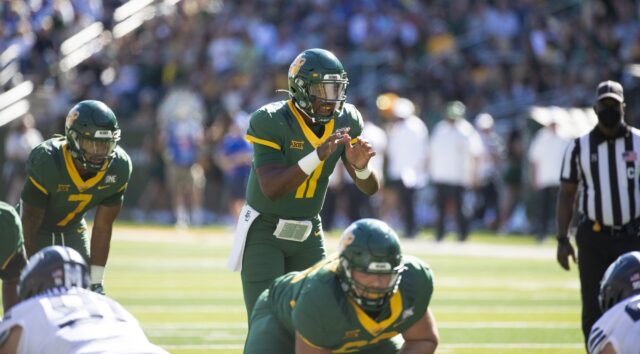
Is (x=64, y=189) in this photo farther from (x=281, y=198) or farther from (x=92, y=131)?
(x=281, y=198)

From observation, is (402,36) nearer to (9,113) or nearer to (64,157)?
(9,113)

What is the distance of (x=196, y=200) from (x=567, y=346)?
39.7 feet

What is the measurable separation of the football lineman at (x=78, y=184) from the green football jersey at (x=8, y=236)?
953mm

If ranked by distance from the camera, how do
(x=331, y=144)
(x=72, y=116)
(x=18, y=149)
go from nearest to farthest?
(x=331, y=144) → (x=72, y=116) → (x=18, y=149)

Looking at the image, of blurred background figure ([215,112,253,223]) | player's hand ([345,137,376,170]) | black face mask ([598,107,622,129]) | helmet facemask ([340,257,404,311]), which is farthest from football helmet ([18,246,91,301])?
blurred background figure ([215,112,253,223])

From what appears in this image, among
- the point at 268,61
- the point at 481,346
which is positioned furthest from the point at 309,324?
the point at 268,61

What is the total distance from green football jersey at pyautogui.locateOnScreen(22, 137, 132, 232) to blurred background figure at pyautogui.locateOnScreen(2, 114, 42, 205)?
1234 centimetres

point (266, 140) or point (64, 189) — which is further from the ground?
point (266, 140)

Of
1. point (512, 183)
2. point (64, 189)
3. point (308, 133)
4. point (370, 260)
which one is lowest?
point (512, 183)

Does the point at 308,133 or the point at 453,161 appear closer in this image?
the point at 308,133

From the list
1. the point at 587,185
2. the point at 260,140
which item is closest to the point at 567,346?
the point at 587,185

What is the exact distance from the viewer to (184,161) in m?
19.6

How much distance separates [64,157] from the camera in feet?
23.2

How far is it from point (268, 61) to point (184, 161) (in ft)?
13.7
